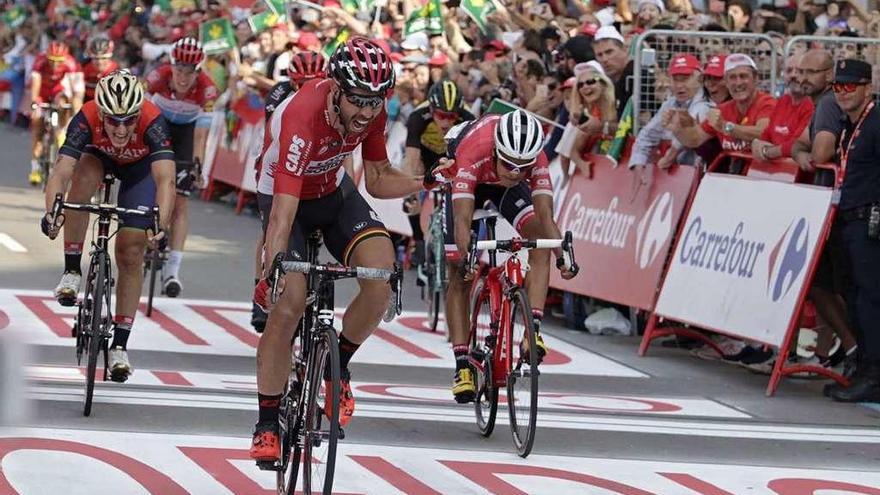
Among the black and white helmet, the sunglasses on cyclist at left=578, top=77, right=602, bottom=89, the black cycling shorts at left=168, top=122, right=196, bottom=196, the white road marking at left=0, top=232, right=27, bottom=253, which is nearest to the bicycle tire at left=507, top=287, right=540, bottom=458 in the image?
the black and white helmet

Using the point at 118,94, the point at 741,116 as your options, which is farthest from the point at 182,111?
the point at 741,116

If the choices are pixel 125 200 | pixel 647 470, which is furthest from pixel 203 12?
pixel 647 470

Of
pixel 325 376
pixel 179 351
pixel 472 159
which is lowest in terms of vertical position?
pixel 179 351

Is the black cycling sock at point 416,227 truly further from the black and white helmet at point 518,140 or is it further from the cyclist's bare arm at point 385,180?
the cyclist's bare arm at point 385,180

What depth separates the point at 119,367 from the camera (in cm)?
988

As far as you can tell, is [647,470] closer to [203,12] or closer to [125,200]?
[125,200]

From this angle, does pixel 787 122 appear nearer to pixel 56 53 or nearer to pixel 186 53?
pixel 186 53

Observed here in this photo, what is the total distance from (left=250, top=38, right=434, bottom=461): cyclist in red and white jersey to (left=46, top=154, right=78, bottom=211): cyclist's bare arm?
8.32ft

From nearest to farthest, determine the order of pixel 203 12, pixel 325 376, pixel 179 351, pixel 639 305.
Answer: pixel 325 376 < pixel 179 351 < pixel 639 305 < pixel 203 12

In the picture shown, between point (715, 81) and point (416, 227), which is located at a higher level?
point (715, 81)

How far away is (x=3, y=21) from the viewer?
46062 mm

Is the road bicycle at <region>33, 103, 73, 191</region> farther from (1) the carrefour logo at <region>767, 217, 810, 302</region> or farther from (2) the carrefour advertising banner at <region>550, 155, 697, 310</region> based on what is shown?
(1) the carrefour logo at <region>767, 217, 810, 302</region>

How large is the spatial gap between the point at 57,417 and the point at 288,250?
7.51 feet

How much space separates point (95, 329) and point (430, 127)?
4762 millimetres
